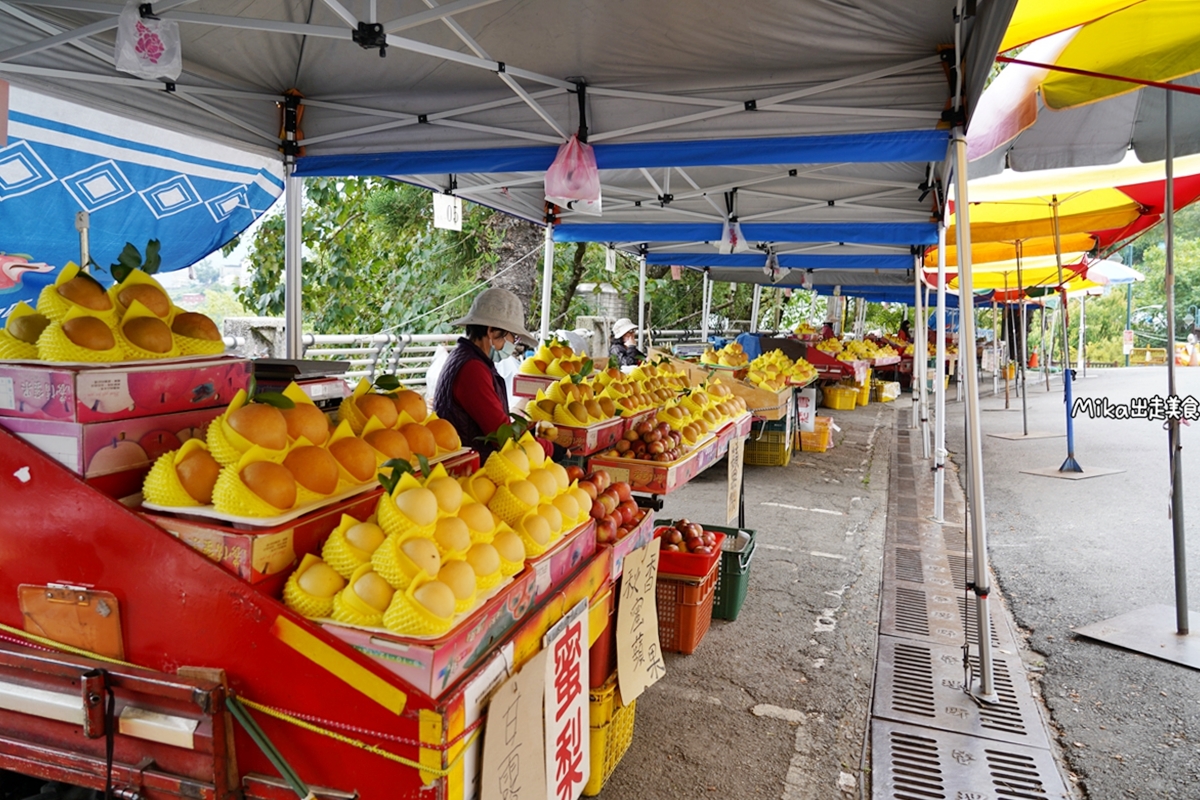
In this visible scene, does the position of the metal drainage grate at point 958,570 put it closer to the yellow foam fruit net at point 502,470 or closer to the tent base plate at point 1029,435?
the yellow foam fruit net at point 502,470

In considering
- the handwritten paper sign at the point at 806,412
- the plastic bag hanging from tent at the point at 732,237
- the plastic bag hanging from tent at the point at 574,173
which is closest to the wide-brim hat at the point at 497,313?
the plastic bag hanging from tent at the point at 574,173

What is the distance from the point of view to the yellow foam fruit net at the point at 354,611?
5.79 feet

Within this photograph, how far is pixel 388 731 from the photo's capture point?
1.67 meters

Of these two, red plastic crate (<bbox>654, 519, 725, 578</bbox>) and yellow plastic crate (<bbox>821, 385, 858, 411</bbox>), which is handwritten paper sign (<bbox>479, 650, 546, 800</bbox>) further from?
yellow plastic crate (<bbox>821, 385, 858, 411</bbox>)

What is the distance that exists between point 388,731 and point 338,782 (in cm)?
22

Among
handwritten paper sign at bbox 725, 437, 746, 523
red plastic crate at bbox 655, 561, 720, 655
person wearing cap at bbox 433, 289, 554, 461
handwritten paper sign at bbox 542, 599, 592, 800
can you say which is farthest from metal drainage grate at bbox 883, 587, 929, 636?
handwritten paper sign at bbox 542, 599, 592, 800

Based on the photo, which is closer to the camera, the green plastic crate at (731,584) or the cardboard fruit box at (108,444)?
the cardboard fruit box at (108,444)

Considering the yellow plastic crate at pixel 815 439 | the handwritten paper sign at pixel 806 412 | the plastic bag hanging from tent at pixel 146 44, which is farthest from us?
the yellow plastic crate at pixel 815 439

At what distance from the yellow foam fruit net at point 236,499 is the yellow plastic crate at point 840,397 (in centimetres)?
1537

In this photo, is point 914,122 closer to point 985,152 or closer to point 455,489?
point 985,152

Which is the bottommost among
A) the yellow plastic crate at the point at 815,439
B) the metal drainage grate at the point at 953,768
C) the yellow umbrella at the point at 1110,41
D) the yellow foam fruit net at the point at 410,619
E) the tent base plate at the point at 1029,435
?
the metal drainage grate at the point at 953,768

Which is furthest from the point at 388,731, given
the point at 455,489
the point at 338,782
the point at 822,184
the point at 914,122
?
the point at 822,184

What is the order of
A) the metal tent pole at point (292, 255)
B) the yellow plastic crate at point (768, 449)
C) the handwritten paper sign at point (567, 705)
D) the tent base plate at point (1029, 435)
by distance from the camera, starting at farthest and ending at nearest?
the tent base plate at point (1029, 435)
the yellow plastic crate at point (768, 449)
the metal tent pole at point (292, 255)
the handwritten paper sign at point (567, 705)

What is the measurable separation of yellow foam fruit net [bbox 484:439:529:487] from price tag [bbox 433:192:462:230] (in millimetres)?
5224
